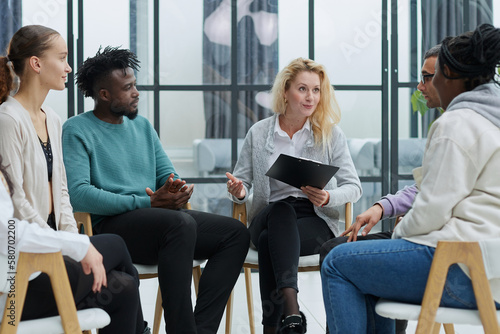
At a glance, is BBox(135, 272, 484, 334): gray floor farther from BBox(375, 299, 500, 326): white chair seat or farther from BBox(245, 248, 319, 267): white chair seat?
BBox(375, 299, 500, 326): white chair seat

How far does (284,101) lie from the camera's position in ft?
9.70

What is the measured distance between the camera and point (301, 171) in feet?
7.86

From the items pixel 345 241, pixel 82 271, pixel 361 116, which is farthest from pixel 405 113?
pixel 82 271

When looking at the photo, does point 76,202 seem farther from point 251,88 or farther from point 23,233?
point 251,88

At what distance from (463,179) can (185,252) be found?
42.9 inches

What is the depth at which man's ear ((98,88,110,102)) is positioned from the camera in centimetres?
261

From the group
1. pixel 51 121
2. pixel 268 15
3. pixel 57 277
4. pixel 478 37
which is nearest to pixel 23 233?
pixel 57 277

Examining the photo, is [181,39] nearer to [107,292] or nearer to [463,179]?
[107,292]

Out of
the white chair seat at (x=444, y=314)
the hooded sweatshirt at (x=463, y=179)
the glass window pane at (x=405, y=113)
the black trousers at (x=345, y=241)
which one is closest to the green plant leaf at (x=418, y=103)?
the glass window pane at (x=405, y=113)

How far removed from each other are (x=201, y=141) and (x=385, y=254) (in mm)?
2811

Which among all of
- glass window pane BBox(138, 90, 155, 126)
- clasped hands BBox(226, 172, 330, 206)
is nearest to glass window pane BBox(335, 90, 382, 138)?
glass window pane BBox(138, 90, 155, 126)

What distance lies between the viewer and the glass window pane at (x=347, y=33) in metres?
4.34

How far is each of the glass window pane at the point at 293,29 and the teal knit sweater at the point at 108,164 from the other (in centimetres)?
187

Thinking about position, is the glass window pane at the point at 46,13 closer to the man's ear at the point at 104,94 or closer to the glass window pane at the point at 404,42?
the man's ear at the point at 104,94
